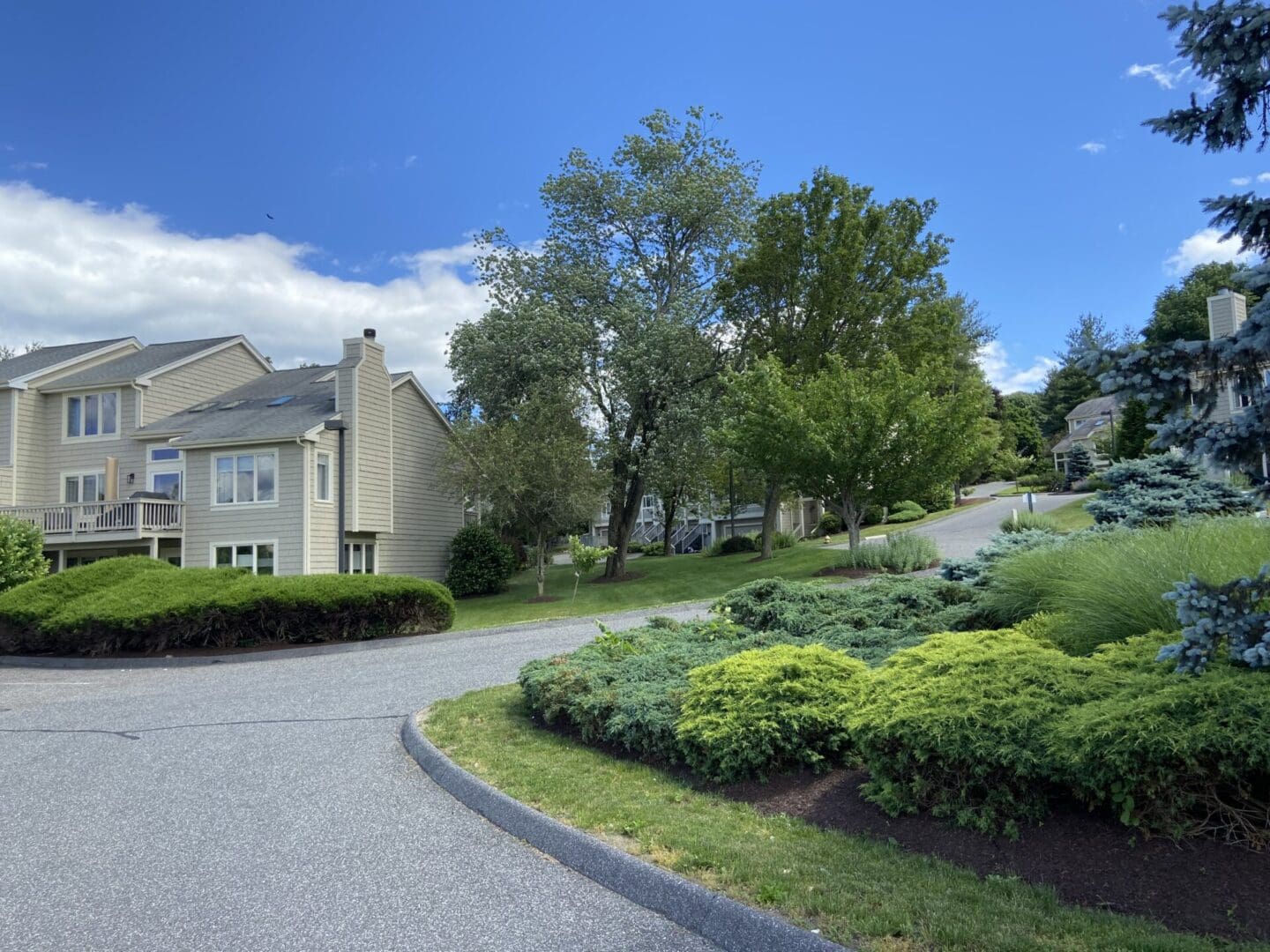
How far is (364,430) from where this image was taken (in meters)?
28.2

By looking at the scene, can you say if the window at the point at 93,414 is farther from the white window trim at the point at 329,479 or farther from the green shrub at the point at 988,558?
the green shrub at the point at 988,558

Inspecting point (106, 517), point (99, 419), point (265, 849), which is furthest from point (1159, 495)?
point (99, 419)

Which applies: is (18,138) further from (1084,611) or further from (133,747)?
(1084,611)

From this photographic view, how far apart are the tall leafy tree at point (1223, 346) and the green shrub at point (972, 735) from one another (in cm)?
147

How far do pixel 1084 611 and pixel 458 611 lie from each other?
20.7 metres

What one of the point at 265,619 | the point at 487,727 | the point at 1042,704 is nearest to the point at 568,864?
the point at 1042,704

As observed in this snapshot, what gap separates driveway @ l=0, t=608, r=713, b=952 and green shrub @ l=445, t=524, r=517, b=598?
20.5m

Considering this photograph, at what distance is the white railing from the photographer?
2619 cm

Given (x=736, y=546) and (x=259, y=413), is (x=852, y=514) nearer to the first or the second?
(x=736, y=546)

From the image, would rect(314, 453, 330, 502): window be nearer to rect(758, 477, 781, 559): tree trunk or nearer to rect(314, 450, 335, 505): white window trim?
rect(314, 450, 335, 505): white window trim

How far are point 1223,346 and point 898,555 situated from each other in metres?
18.3

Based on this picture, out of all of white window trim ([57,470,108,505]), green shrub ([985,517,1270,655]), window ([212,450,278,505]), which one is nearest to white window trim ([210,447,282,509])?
window ([212,450,278,505])

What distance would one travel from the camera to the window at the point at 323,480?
2652 cm

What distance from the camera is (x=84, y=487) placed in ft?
96.6
